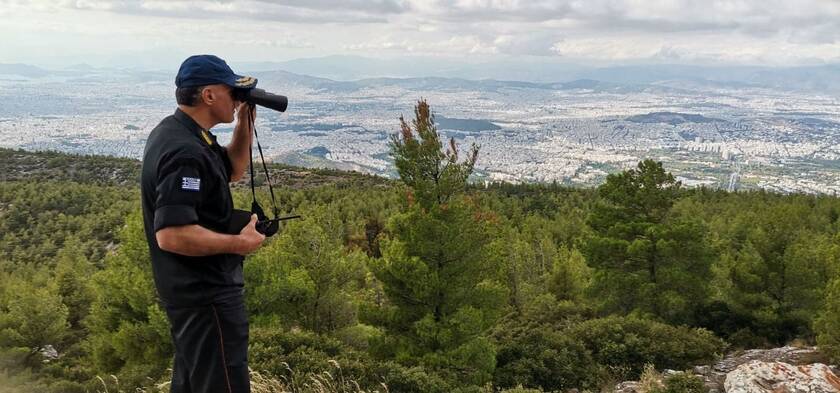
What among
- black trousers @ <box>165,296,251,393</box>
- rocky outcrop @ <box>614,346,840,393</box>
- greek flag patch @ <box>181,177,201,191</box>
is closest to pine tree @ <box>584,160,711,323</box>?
rocky outcrop @ <box>614,346,840,393</box>

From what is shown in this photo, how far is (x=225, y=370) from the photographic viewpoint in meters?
3.06

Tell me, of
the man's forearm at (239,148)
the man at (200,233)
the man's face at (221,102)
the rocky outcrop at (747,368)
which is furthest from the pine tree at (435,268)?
the man's face at (221,102)

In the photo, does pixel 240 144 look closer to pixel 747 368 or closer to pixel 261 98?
pixel 261 98

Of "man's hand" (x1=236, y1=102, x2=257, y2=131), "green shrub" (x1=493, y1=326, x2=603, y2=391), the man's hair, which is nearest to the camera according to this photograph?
the man's hair

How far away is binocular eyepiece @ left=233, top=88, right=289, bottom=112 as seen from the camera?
319 cm

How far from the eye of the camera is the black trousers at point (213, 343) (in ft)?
9.73

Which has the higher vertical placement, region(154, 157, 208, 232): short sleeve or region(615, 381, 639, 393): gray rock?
region(154, 157, 208, 232): short sleeve

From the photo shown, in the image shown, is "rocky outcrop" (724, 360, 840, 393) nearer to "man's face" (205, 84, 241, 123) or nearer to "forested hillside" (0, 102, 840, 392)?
"forested hillside" (0, 102, 840, 392)

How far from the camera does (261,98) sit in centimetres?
330

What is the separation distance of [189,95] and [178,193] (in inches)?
26.2

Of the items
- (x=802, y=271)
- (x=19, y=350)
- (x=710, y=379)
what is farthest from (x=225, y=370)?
(x=802, y=271)

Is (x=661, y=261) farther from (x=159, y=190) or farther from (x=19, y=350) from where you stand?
(x=19, y=350)

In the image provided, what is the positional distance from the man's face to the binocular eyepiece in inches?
2.1

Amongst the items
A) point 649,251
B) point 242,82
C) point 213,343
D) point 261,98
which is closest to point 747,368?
point 213,343
